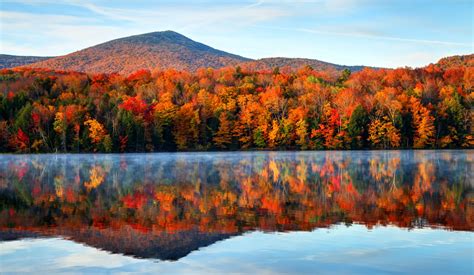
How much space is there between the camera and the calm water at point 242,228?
499 inches

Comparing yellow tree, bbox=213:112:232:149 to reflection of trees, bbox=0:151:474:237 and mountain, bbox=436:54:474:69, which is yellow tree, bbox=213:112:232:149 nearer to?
reflection of trees, bbox=0:151:474:237

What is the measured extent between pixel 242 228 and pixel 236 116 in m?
84.3

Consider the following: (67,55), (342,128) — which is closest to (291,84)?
(342,128)

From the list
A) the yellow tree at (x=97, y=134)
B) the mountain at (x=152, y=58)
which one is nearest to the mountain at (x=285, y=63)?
the mountain at (x=152, y=58)

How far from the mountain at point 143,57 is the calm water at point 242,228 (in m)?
141

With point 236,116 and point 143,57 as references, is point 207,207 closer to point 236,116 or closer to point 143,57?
point 236,116

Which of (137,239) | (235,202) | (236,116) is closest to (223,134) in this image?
(236,116)

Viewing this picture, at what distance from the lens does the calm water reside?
12672mm

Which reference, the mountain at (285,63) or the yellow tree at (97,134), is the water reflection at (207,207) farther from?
the mountain at (285,63)

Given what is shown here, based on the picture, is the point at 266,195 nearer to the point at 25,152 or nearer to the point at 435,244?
the point at 435,244

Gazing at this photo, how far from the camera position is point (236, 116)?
330 ft

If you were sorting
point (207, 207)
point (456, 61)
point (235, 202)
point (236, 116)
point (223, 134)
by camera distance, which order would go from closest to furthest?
point (207, 207)
point (235, 202)
point (223, 134)
point (236, 116)
point (456, 61)

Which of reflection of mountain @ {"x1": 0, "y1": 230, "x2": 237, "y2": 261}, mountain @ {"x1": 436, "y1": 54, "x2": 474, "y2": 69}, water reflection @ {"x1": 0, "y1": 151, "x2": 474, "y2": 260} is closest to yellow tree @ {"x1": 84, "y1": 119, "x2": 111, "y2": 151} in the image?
water reflection @ {"x1": 0, "y1": 151, "x2": 474, "y2": 260}

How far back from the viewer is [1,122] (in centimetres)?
8456
